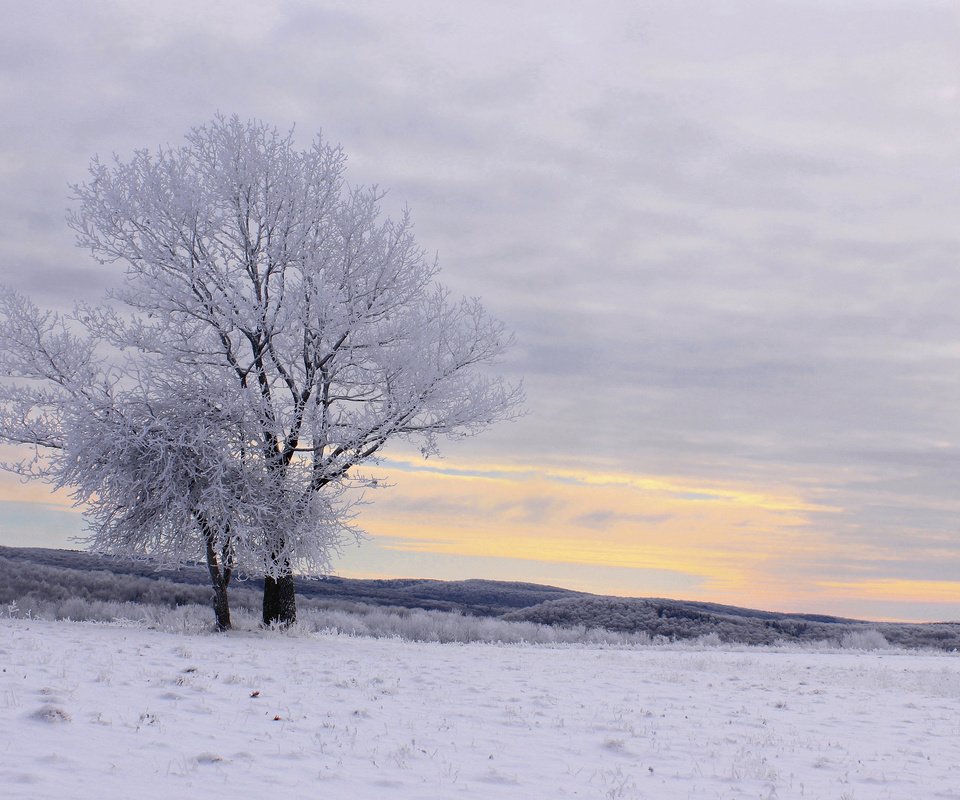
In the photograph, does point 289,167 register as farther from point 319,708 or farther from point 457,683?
point 319,708

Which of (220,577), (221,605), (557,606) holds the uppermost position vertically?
(220,577)

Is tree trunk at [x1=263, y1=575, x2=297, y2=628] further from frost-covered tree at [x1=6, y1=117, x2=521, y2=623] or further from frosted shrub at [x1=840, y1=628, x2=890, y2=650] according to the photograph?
frosted shrub at [x1=840, y1=628, x2=890, y2=650]

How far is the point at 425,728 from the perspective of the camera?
30.7 ft

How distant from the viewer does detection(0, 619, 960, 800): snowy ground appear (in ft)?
22.7

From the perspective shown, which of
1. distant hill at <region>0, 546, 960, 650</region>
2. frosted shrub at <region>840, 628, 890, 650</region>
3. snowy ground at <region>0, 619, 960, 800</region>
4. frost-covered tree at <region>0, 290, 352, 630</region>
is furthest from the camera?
distant hill at <region>0, 546, 960, 650</region>

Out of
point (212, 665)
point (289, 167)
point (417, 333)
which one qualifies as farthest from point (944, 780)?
point (289, 167)

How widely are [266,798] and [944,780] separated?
634 centimetres

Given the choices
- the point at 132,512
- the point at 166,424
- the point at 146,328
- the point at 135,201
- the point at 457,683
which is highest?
the point at 135,201

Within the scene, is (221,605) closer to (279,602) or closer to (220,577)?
(220,577)

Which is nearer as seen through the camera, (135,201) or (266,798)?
(266,798)

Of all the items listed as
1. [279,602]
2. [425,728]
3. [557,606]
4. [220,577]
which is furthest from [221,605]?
[557,606]

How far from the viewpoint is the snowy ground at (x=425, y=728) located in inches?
272

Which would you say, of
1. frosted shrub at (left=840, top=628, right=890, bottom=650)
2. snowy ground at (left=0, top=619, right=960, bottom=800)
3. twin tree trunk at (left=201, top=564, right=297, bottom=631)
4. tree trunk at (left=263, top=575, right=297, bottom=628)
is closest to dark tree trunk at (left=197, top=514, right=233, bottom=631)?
twin tree trunk at (left=201, top=564, right=297, bottom=631)

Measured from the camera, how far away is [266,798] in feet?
20.3
